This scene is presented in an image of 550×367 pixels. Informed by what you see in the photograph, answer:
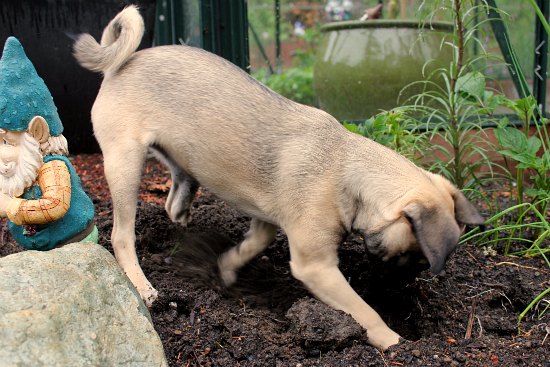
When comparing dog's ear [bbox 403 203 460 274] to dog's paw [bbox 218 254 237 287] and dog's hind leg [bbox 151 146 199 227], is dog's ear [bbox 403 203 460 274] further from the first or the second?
dog's hind leg [bbox 151 146 199 227]

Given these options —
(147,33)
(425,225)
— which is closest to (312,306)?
(425,225)

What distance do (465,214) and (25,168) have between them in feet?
6.59

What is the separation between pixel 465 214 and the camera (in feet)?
10.8

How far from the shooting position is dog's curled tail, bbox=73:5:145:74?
3.73m

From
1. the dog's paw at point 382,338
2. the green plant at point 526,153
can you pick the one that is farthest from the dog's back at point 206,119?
the green plant at point 526,153

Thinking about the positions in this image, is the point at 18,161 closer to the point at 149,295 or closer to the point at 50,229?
the point at 50,229

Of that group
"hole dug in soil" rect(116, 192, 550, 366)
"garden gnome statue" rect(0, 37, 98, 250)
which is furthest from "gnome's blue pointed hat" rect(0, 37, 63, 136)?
"hole dug in soil" rect(116, 192, 550, 366)

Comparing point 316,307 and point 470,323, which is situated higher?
point 316,307

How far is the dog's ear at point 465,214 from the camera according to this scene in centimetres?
329

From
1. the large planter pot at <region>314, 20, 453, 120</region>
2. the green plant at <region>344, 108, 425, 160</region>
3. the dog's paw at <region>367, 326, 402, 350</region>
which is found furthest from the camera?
the large planter pot at <region>314, 20, 453, 120</region>

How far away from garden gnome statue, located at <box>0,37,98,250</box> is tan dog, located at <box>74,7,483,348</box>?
0.67m

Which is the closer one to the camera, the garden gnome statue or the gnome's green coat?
the garden gnome statue

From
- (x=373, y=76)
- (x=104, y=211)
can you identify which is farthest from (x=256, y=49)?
(x=104, y=211)

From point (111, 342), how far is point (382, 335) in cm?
134
